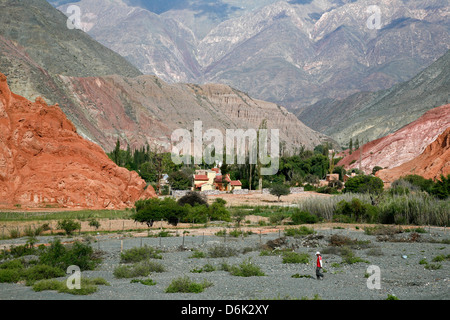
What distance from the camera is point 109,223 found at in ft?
112

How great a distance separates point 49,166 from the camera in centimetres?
4334

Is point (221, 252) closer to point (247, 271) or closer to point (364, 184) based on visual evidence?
point (247, 271)

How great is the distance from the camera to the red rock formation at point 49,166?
4131 cm

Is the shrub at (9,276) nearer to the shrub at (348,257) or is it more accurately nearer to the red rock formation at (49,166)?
the shrub at (348,257)

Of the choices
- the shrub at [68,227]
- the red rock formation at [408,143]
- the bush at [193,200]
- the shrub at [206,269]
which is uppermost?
the red rock formation at [408,143]

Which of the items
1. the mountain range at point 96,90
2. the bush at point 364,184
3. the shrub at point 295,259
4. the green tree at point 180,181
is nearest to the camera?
the shrub at point 295,259

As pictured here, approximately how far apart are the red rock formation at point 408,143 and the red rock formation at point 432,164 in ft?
60.1

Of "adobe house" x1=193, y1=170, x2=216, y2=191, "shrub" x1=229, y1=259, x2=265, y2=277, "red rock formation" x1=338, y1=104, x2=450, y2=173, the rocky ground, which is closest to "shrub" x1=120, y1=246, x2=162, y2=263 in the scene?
the rocky ground

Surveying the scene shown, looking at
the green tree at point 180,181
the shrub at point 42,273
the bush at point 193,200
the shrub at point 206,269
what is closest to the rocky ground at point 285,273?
the shrub at point 206,269

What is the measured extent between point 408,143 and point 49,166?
84308mm

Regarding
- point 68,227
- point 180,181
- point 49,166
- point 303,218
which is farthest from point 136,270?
point 180,181

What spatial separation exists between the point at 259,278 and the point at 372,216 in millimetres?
23439

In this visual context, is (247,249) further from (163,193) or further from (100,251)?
(163,193)
